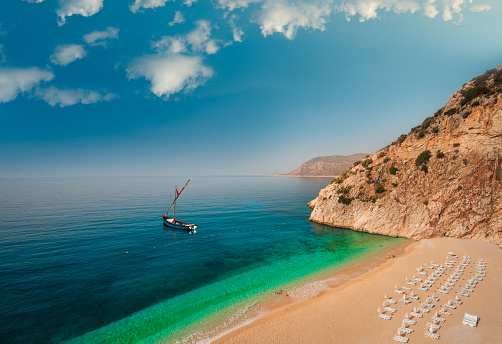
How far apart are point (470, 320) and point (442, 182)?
1251 inches

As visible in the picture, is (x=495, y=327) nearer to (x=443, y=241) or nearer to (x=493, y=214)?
(x=443, y=241)

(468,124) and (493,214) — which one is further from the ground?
(468,124)

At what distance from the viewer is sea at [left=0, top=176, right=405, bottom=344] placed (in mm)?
17734

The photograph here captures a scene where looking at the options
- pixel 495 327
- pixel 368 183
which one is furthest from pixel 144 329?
pixel 368 183

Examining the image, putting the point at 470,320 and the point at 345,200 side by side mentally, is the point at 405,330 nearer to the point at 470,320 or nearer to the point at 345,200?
the point at 470,320

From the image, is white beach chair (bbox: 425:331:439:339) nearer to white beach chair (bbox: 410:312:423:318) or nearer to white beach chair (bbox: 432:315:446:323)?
white beach chair (bbox: 432:315:446:323)

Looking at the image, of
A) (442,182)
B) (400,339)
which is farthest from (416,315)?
(442,182)

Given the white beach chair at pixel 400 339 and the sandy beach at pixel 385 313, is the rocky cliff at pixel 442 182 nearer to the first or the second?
the sandy beach at pixel 385 313

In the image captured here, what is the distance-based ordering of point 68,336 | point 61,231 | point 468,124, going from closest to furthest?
point 68,336
point 468,124
point 61,231

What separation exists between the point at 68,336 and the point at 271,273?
19827 mm

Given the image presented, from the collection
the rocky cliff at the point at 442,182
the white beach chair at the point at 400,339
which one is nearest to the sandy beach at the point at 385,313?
the white beach chair at the point at 400,339

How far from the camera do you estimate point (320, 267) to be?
29.0 metres

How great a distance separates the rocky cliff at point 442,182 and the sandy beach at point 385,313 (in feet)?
38.3

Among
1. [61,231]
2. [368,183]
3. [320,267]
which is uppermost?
[368,183]
